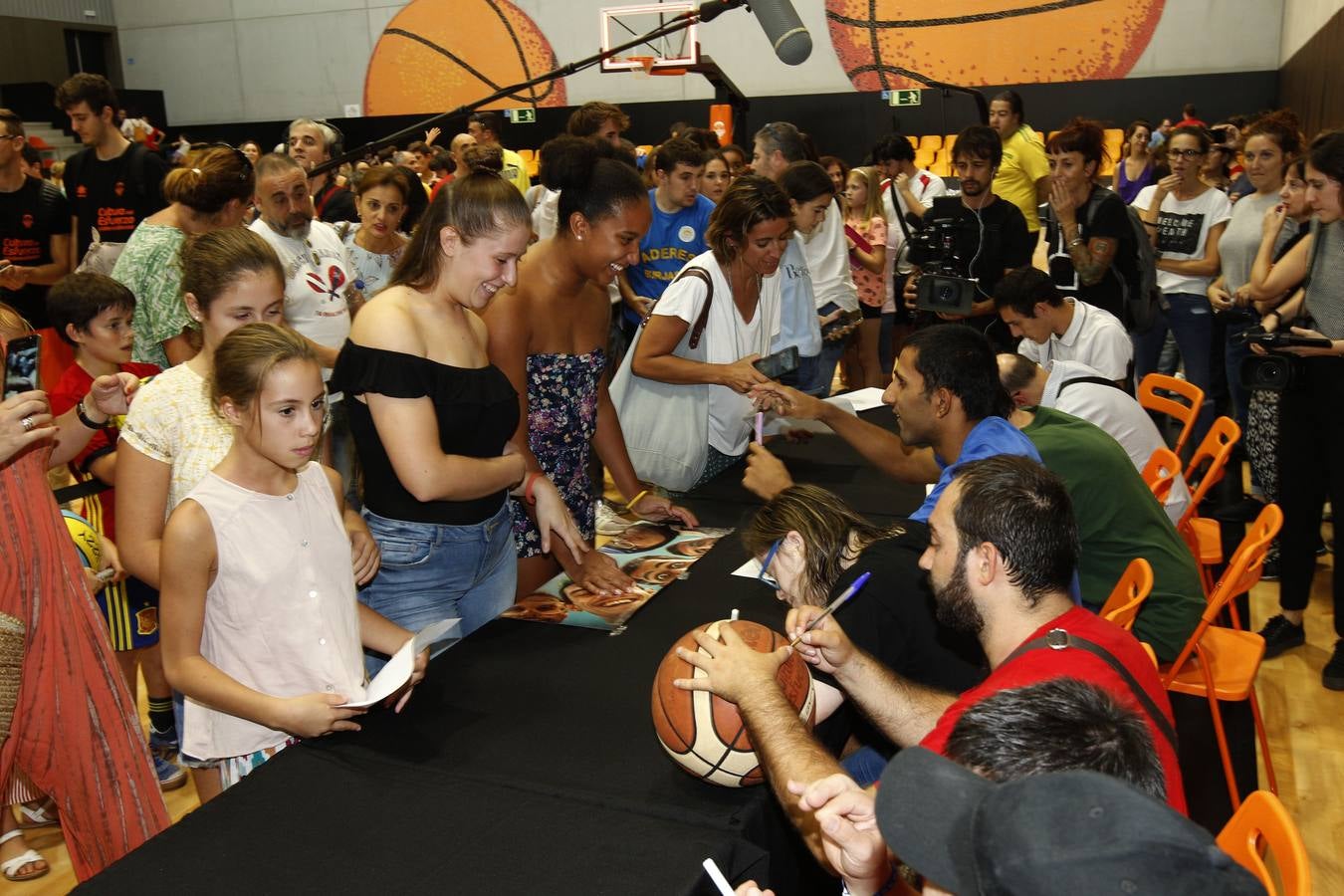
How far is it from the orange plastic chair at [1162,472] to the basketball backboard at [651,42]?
359 inches

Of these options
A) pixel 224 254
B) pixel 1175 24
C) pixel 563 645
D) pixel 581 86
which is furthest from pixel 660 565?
pixel 581 86

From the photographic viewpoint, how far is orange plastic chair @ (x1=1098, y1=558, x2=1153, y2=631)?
229 centimetres

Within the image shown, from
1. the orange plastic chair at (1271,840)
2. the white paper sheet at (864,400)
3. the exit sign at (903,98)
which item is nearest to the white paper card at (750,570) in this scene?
the orange plastic chair at (1271,840)

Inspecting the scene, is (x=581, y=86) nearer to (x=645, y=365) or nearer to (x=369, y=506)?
(x=645, y=365)

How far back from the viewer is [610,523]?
2.91m

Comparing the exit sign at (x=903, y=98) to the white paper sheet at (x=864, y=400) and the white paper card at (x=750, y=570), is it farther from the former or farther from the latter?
the white paper card at (x=750, y=570)

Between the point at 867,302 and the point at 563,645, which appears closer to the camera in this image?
the point at 563,645

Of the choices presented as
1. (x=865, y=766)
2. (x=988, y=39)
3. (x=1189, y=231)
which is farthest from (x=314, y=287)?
(x=988, y=39)

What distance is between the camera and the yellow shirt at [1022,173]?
6711 millimetres

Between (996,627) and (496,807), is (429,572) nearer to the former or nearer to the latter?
(496,807)

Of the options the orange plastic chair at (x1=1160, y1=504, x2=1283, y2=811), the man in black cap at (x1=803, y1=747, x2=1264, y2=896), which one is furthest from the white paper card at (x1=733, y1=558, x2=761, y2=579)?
the man in black cap at (x1=803, y1=747, x2=1264, y2=896)

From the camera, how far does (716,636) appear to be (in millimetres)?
1684

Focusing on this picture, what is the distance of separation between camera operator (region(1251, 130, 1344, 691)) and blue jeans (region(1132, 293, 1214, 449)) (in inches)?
52.0

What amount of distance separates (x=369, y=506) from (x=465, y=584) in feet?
0.82
